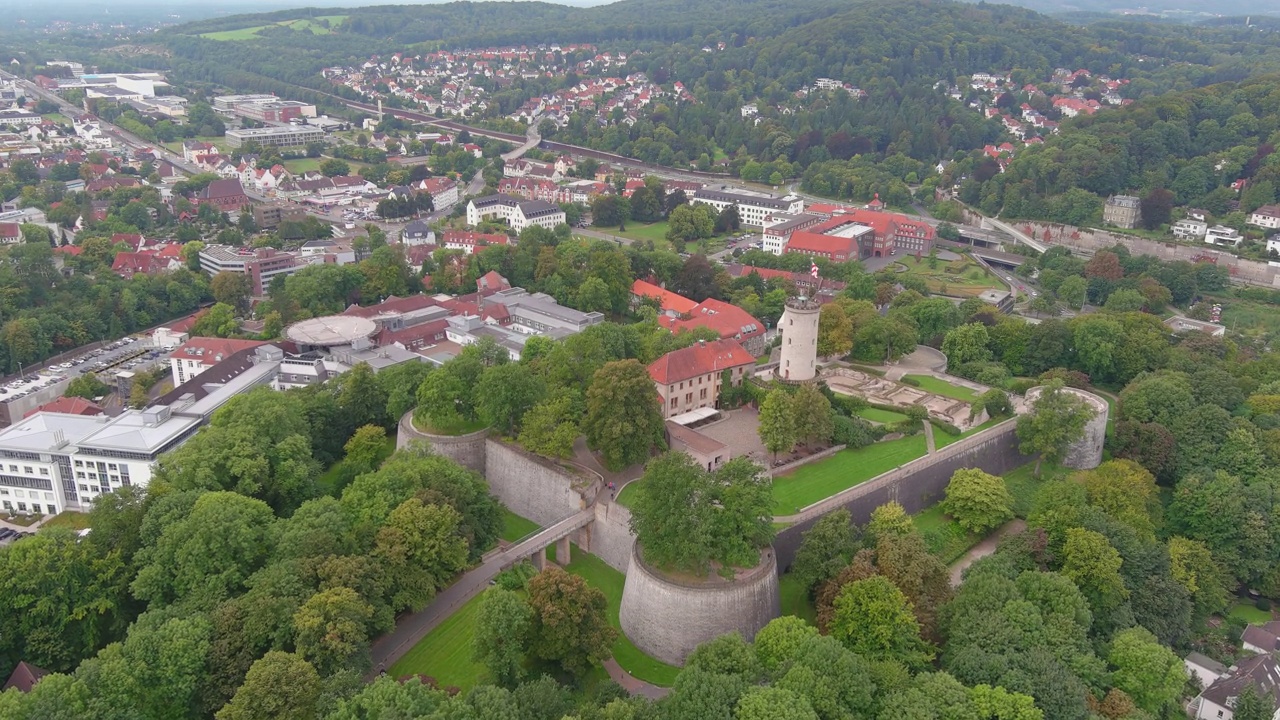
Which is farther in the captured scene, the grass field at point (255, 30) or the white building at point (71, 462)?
the grass field at point (255, 30)

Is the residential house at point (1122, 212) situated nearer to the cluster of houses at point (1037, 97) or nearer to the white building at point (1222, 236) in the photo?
the white building at point (1222, 236)

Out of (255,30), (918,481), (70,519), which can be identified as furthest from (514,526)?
(255,30)

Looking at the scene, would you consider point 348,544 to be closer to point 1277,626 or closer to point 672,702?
point 672,702

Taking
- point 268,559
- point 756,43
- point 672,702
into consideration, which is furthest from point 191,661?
point 756,43

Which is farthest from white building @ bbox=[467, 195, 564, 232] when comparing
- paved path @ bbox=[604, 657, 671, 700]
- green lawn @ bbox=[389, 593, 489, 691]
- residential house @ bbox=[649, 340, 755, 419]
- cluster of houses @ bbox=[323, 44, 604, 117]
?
cluster of houses @ bbox=[323, 44, 604, 117]

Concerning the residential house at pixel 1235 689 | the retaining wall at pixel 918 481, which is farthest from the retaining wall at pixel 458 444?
the residential house at pixel 1235 689

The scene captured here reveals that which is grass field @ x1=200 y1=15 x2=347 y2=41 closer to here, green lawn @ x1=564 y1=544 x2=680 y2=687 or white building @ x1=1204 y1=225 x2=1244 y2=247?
white building @ x1=1204 y1=225 x2=1244 y2=247
